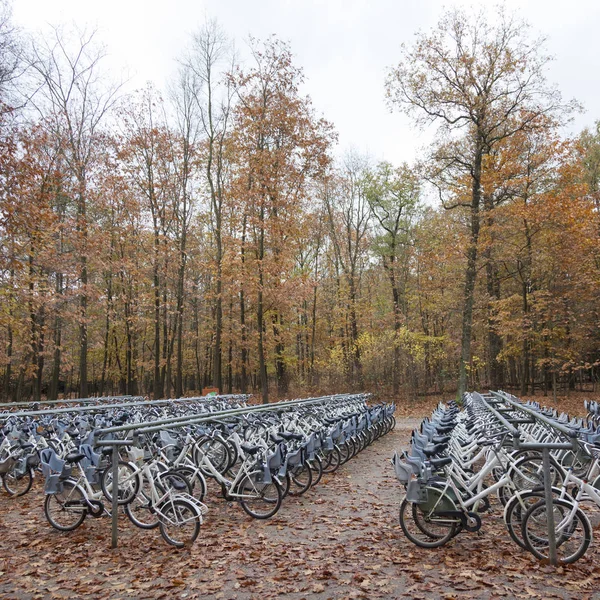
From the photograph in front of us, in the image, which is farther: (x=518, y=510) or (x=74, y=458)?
(x=74, y=458)

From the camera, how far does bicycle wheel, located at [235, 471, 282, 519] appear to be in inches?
219

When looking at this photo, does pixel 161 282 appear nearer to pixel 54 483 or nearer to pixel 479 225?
pixel 479 225

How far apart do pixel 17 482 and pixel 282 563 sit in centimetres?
505

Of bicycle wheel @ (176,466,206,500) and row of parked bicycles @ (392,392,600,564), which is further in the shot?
bicycle wheel @ (176,466,206,500)

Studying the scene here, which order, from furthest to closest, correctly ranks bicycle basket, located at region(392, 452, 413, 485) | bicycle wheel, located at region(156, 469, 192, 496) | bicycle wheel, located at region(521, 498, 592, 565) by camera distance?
bicycle wheel, located at region(156, 469, 192, 496) < bicycle basket, located at region(392, 452, 413, 485) < bicycle wheel, located at region(521, 498, 592, 565)

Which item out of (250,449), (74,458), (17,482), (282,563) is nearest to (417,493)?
(282,563)

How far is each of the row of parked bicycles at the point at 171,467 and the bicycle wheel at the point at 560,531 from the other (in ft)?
8.58

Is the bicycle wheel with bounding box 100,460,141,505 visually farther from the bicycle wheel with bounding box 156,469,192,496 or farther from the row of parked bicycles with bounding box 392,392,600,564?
the row of parked bicycles with bounding box 392,392,600,564

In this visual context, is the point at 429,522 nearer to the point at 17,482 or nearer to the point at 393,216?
the point at 17,482

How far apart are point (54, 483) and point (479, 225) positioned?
18.9 metres

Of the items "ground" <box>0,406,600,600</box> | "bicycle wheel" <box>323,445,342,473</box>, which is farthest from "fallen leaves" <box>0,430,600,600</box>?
"bicycle wheel" <box>323,445,342,473</box>

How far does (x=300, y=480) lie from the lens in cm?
679

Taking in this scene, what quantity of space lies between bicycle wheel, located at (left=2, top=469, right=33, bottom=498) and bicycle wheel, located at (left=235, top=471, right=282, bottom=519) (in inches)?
131

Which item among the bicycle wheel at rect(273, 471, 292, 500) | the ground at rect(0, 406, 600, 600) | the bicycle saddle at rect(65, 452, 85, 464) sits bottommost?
the ground at rect(0, 406, 600, 600)
